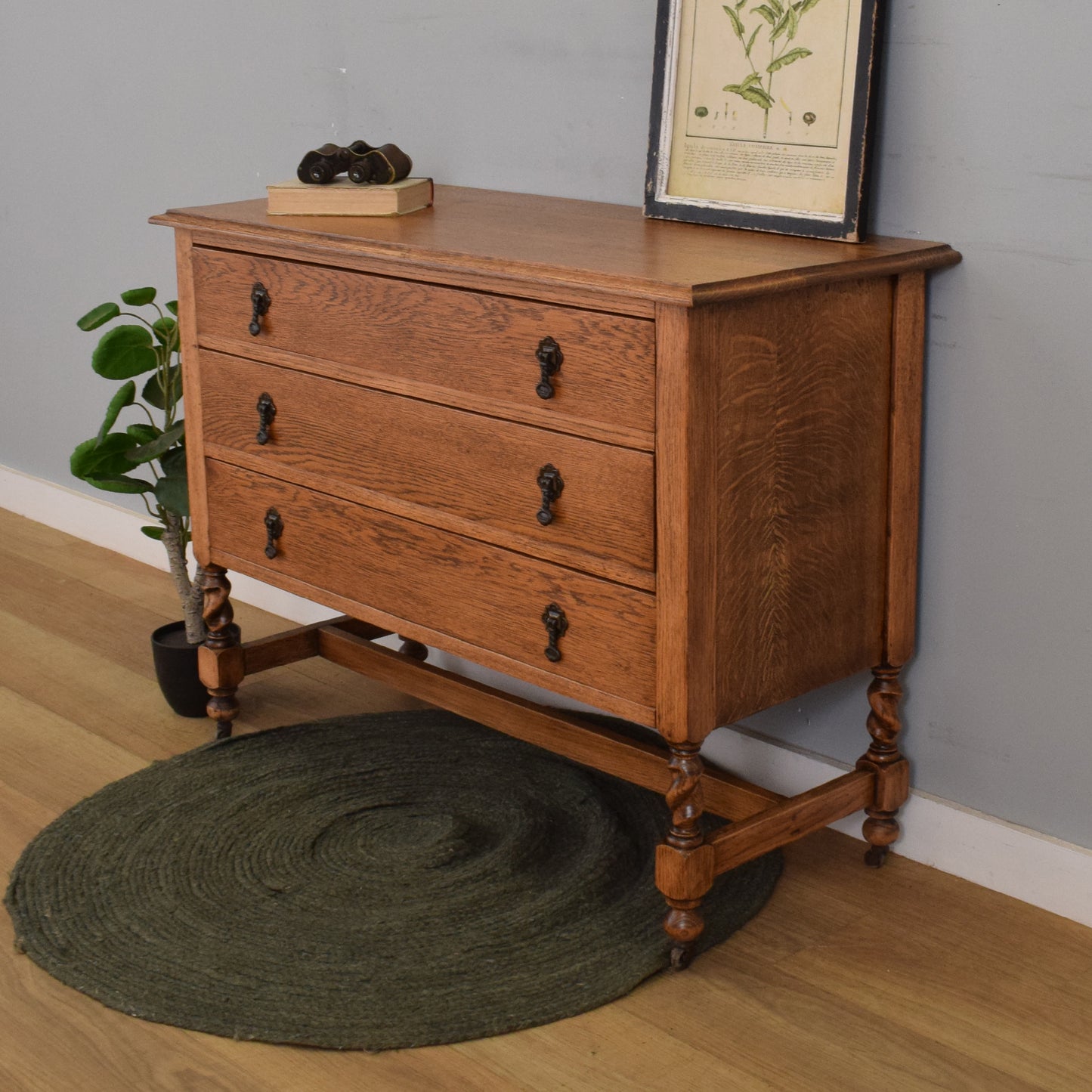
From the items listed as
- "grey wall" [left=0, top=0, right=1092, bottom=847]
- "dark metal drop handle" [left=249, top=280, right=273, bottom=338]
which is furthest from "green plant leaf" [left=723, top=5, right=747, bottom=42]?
"dark metal drop handle" [left=249, top=280, right=273, bottom=338]

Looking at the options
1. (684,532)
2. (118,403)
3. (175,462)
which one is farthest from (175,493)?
(684,532)

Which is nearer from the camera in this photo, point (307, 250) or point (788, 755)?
point (307, 250)

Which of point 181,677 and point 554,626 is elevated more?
point 554,626

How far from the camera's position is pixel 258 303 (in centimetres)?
222

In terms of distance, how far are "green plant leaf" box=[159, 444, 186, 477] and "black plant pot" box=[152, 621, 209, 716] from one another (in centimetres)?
32

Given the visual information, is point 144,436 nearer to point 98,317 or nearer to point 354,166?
point 98,317

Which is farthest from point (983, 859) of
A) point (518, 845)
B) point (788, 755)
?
point (518, 845)

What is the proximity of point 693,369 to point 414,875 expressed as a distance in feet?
2.95

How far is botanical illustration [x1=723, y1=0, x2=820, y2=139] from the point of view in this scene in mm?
1973

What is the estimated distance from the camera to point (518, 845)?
220 centimetres

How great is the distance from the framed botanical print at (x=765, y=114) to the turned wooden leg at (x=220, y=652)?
0.99 m

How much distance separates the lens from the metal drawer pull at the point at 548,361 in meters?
1.81

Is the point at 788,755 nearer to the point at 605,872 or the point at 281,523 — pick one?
the point at 605,872

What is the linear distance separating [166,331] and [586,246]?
3.42 feet
